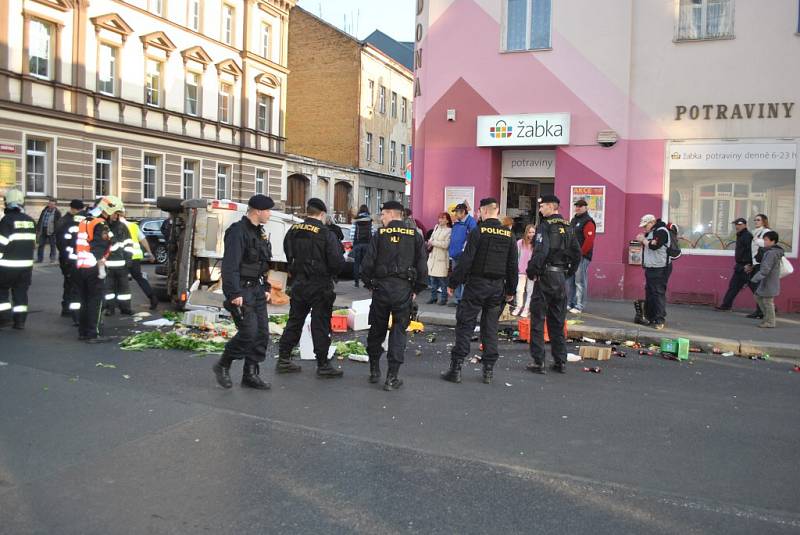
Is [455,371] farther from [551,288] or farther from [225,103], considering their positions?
[225,103]

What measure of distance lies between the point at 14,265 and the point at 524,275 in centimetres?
786

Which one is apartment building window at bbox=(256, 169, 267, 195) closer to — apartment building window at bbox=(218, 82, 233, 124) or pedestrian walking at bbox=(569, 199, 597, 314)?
apartment building window at bbox=(218, 82, 233, 124)

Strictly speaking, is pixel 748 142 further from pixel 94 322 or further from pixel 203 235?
pixel 94 322

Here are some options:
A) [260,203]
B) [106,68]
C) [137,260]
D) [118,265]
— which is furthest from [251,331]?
[106,68]

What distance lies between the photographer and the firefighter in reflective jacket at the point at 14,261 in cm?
960

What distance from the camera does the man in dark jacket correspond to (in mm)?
11883

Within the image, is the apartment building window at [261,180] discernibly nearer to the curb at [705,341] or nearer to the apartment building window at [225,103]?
the apartment building window at [225,103]

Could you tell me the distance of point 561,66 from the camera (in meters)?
13.7

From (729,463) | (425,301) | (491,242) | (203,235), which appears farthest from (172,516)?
(425,301)

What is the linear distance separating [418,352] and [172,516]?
17.4ft

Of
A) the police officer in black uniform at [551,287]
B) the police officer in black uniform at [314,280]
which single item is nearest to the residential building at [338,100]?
the police officer in black uniform at [551,287]

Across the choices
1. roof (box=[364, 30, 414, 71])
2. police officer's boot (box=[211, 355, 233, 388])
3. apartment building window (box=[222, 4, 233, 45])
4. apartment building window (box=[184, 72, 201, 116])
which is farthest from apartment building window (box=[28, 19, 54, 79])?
roof (box=[364, 30, 414, 71])

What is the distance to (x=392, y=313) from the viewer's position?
706 centimetres

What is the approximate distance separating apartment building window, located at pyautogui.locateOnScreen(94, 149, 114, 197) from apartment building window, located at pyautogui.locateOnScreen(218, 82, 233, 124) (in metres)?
7.92
